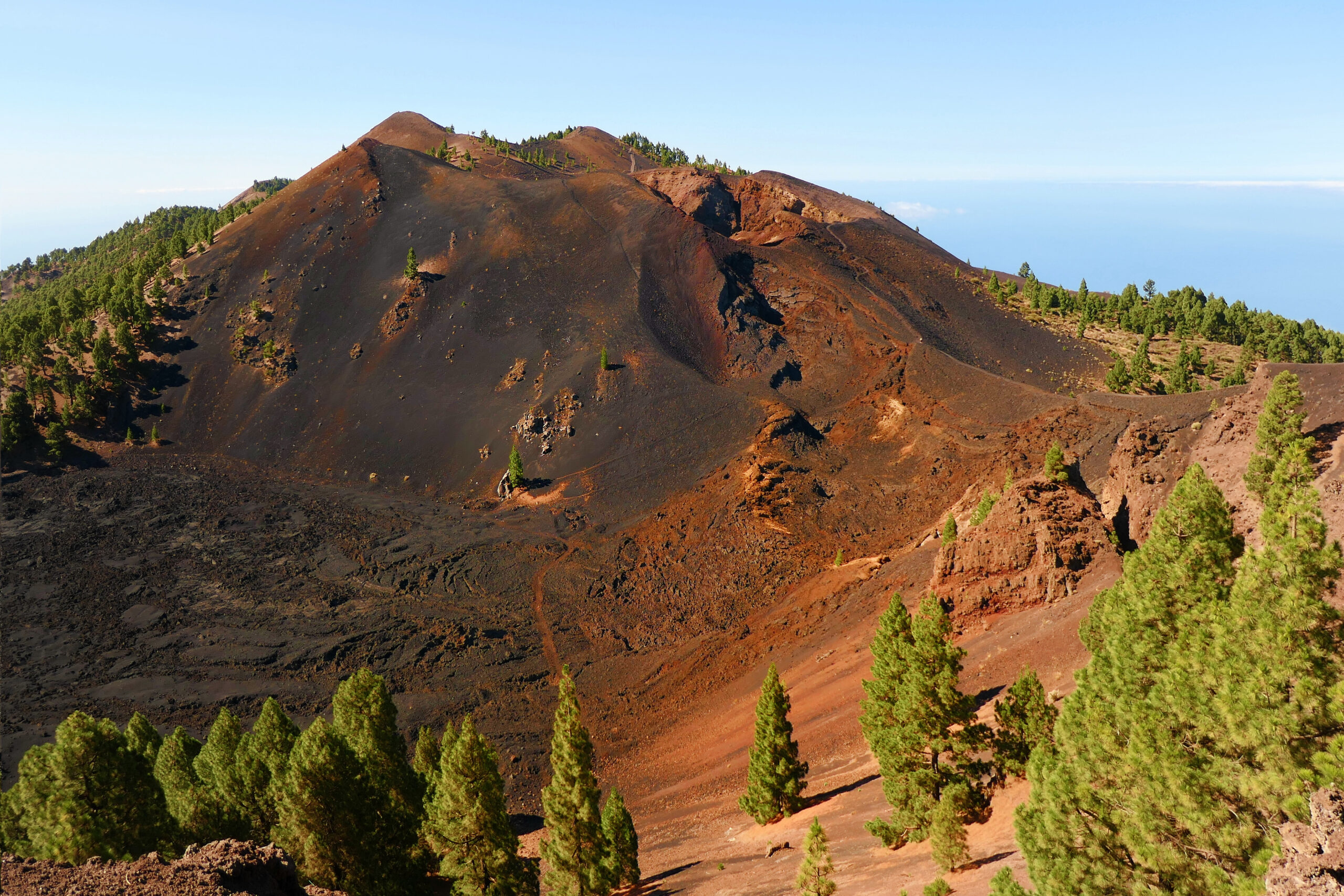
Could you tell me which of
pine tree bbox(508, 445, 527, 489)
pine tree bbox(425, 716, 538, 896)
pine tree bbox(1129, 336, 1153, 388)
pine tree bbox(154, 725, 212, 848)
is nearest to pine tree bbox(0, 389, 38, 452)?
pine tree bbox(508, 445, 527, 489)

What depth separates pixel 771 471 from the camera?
189ft

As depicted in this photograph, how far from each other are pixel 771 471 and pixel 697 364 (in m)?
17.5

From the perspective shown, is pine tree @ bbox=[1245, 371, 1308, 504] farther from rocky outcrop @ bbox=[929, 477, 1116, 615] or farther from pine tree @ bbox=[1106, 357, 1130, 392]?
pine tree @ bbox=[1106, 357, 1130, 392]

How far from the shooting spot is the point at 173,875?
14250 millimetres

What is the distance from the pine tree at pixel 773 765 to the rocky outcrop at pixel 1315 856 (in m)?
17.9

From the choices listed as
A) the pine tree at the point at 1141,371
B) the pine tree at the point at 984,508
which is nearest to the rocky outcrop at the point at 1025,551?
the pine tree at the point at 984,508

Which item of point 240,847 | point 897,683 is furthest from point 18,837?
point 897,683

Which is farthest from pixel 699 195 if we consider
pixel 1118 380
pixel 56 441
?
Answer: pixel 56 441

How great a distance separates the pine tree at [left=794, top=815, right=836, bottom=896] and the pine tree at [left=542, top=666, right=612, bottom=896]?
6.76 meters

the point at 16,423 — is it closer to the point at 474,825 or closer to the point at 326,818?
the point at 326,818

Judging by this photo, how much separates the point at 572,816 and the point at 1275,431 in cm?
2870

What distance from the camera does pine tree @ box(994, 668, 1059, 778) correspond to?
22.6m

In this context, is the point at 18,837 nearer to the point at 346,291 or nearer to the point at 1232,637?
the point at 1232,637

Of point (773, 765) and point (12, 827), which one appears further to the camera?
point (773, 765)
